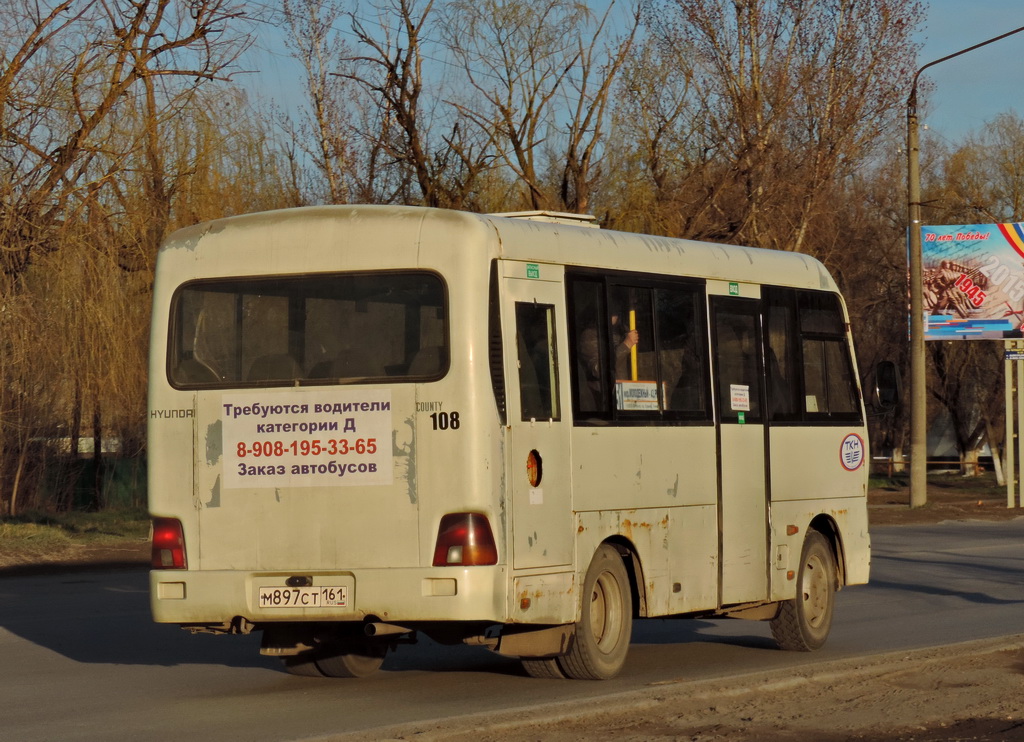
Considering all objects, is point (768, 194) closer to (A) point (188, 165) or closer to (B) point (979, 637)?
(A) point (188, 165)

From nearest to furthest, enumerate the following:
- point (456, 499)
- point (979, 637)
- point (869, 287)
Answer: point (456, 499) → point (979, 637) → point (869, 287)

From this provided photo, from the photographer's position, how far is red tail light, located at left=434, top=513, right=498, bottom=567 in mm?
8922

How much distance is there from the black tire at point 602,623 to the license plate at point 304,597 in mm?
1566

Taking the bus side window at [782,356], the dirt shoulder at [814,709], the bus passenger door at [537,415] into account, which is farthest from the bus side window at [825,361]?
the bus passenger door at [537,415]

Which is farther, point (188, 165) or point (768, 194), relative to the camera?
point (768, 194)

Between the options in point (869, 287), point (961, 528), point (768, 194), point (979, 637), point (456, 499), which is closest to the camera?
point (456, 499)

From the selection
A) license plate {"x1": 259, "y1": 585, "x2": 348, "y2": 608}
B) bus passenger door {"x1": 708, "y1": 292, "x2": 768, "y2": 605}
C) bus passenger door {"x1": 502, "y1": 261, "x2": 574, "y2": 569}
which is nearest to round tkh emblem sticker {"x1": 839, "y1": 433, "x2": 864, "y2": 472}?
bus passenger door {"x1": 708, "y1": 292, "x2": 768, "y2": 605}

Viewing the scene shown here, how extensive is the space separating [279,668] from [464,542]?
9.65 feet

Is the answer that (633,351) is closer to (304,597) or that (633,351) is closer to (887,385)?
(304,597)

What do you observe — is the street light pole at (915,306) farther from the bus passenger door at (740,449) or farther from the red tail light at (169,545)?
the red tail light at (169,545)

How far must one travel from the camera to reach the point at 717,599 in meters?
11.2

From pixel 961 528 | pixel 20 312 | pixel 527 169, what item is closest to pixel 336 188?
pixel 527 169

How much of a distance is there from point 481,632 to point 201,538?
1.73 metres

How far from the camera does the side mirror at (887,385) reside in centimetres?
1298
